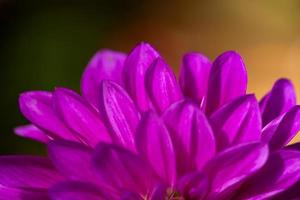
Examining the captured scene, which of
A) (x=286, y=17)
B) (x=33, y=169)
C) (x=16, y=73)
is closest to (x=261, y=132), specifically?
(x=33, y=169)

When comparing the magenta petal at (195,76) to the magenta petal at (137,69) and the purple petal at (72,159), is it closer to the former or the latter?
the magenta petal at (137,69)

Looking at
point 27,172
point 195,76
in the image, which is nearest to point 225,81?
point 195,76

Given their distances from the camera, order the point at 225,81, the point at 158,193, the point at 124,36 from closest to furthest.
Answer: the point at 158,193 → the point at 225,81 → the point at 124,36

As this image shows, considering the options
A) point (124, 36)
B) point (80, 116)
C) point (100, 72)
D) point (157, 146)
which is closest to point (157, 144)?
point (157, 146)

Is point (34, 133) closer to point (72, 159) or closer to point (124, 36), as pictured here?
point (72, 159)

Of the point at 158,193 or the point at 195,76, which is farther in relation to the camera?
the point at 195,76

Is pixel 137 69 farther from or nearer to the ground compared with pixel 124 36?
farther from the ground

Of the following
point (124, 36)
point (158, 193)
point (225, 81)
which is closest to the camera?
point (158, 193)
